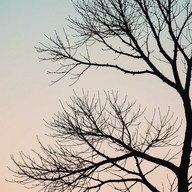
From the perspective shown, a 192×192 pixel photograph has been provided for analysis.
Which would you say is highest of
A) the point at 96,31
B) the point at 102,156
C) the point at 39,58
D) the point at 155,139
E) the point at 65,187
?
the point at 96,31

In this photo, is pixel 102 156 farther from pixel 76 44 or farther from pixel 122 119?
pixel 76 44

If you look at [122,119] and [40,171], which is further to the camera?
[122,119]

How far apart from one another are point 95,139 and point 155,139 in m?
1.00

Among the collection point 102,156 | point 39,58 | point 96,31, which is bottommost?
point 102,156

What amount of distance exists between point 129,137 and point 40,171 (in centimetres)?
151

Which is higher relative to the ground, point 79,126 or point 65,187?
point 79,126

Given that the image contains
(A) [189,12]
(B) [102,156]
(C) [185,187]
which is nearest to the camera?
(C) [185,187]

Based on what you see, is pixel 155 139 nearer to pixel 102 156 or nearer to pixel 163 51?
pixel 102 156

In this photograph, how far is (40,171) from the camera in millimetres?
6641

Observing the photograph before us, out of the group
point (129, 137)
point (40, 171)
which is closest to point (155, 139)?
point (129, 137)

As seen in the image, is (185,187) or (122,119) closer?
(185,187)

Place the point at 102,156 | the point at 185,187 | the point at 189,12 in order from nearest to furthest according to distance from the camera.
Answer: the point at 185,187 → the point at 102,156 → the point at 189,12

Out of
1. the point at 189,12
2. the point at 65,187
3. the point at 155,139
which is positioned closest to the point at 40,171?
the point at 65,187

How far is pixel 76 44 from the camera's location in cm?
777
